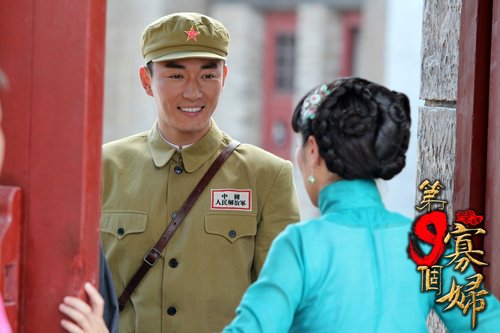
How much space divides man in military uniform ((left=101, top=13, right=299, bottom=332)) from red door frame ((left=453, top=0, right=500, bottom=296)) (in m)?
0.50

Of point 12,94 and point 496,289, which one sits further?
point 496,289

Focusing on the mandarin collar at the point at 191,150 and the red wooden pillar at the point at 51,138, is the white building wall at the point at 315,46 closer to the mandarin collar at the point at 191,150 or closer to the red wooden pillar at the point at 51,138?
the mandarin collar at the point at 191,150

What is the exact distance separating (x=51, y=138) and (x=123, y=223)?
3.05 ft

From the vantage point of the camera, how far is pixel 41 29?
2.39 metres

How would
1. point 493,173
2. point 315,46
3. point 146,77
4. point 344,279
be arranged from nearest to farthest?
point 344,279, point 493,173, point 146,77, point 315,46

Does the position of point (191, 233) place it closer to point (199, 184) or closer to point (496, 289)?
point (199, 184)

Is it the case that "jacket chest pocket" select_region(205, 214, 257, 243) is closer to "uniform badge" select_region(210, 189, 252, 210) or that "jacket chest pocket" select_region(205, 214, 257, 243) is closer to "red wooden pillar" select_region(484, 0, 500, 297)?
"uniform badge" select_region(210, 189, 252, 210)

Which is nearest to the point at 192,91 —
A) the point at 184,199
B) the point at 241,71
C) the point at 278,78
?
the point at 184,199

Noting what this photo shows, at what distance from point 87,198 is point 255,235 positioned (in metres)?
0.99

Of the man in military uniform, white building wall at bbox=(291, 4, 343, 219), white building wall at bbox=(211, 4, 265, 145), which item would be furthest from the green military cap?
white building wall at bbox=(211, 4, 265, 145)

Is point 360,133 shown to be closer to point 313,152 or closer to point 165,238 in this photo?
point 313,152

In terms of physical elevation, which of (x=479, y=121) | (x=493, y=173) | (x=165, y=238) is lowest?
(x=165, y=238)

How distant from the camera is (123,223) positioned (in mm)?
3293

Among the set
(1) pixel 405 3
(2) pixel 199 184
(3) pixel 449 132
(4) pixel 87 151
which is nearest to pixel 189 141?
(2) pixel 199 184
